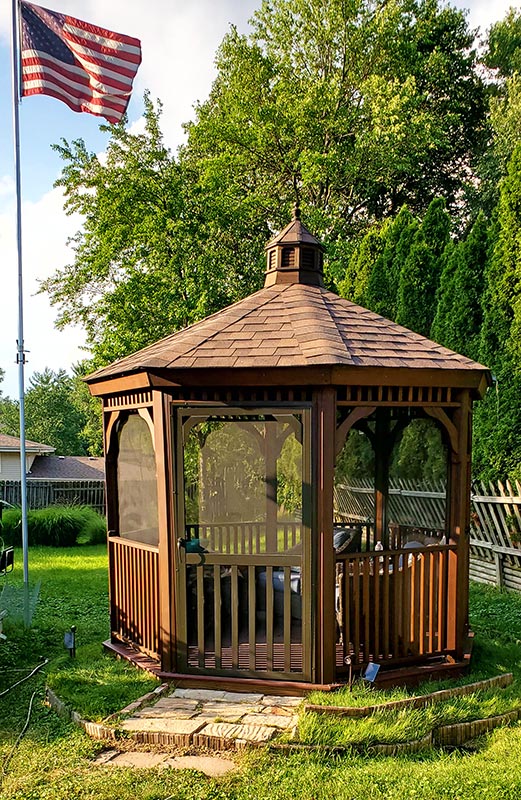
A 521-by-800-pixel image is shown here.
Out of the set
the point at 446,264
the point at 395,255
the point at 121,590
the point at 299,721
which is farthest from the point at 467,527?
the point at 395,255

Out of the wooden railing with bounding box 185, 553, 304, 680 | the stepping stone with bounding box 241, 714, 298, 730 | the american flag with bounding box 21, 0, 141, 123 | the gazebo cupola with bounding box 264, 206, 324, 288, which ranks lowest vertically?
the stepping stone with bounding box 241, 714, 298, 730

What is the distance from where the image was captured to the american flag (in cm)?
688

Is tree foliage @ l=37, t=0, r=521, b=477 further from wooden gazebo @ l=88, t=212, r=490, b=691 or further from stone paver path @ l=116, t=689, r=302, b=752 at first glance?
stone paver path @ l=116, t=689, r=302, b=752

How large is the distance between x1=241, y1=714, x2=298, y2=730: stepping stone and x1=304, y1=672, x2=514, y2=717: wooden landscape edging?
135 mm

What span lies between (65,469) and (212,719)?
22.6 metres

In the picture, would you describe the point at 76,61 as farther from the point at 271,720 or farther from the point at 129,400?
the point at 271,720

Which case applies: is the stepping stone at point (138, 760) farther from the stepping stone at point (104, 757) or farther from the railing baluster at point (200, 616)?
the railing baluster at point (200, 616)

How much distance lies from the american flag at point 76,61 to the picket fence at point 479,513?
5.51 meters

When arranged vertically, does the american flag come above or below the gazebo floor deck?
above

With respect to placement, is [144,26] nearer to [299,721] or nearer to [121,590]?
[121,590]

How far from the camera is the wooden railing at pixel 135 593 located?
5.35 metres

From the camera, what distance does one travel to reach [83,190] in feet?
49.3

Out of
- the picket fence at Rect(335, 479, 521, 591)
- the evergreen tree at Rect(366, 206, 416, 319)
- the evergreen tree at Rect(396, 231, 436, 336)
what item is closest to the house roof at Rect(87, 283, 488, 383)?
the picket fence at Rect(335, 479, 521, 591)

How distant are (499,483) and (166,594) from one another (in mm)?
5111
